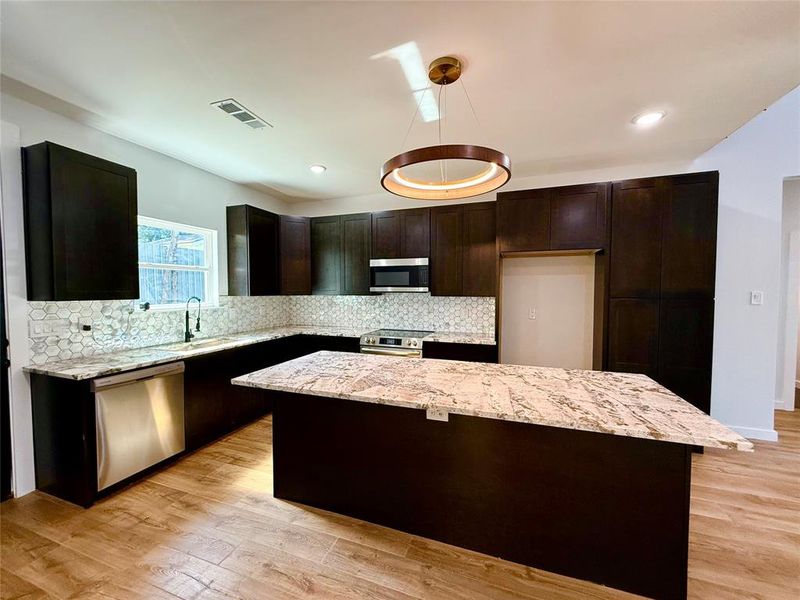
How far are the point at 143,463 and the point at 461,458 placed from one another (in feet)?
8.00

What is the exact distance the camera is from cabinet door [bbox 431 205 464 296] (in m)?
3.89

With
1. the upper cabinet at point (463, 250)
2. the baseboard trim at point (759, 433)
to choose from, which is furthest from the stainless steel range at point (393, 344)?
the baseboard trim at point (759, 433)

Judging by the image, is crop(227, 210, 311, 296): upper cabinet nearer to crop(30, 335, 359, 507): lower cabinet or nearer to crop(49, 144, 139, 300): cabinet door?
crop(30, 335, 359, 507): lower cabinet

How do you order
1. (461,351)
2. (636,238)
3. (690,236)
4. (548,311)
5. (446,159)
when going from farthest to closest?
(548,311), (461,351), (636,238), (690,236), (446,159)

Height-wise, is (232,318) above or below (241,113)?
below

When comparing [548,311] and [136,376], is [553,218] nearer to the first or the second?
[548,311]

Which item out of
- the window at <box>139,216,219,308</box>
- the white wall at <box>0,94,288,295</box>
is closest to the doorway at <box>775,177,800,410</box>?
the white wall at <box>0,94,288,295</box>

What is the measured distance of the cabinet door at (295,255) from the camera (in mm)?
4391

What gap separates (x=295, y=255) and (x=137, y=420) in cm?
261

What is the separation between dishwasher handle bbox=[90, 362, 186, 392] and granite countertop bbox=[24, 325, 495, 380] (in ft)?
0.13

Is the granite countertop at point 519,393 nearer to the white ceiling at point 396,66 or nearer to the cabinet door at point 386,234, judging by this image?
the white ceiling at point 396,66

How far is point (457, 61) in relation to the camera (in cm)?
184

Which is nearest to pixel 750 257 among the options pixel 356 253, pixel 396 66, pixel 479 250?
pixel 479 250

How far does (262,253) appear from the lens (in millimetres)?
4086
